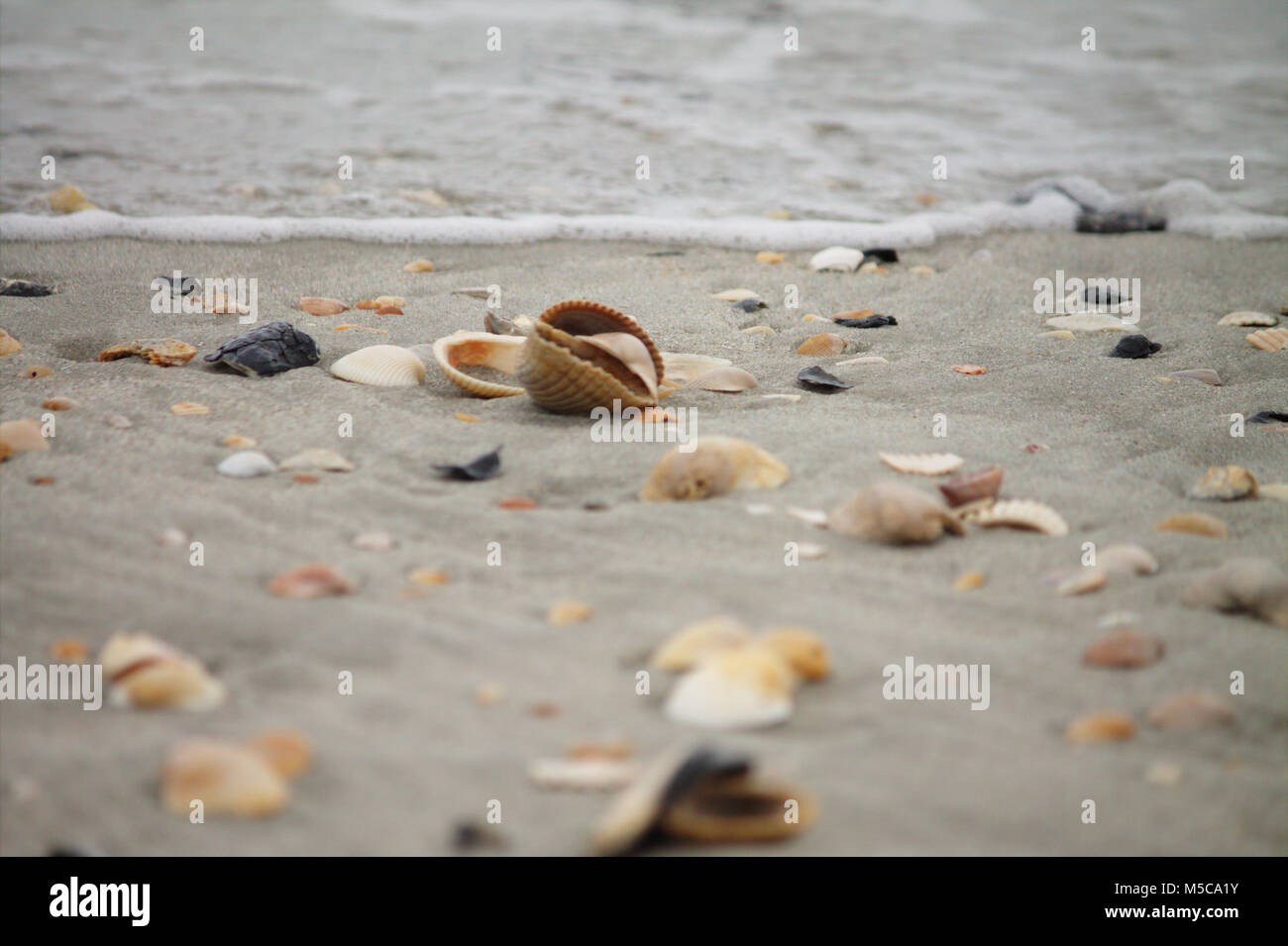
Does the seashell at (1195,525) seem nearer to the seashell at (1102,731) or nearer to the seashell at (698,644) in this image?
the seashell at (1102,731)

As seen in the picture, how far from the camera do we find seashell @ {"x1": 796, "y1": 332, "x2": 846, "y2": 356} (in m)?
3.74

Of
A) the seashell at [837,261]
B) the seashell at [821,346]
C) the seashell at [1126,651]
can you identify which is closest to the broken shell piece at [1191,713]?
the seashell at [1126,651]

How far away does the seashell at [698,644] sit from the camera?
173 cm

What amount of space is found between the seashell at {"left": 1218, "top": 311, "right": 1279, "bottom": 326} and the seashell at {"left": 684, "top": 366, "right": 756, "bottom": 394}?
82.0 inches

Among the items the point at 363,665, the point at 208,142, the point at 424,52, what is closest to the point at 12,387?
the point at 363,665

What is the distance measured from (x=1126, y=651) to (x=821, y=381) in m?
1.66

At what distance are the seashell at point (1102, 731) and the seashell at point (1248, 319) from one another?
3069 mm

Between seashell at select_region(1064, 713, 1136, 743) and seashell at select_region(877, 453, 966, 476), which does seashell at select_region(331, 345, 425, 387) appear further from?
seashell at select_region(1064, 713, 1136, 743)

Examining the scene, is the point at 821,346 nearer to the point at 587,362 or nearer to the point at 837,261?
the point at 587,362

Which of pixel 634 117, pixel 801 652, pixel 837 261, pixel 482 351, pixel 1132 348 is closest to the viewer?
pixel 801 652

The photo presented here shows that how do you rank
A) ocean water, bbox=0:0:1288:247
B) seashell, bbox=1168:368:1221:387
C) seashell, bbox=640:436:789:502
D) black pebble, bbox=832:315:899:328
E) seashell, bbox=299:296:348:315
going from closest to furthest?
seashell, bbox=640:436:789:502 → seashell, bbox=1168:368:1221:387 → seashell, bbox=299:296:348:315 → black pebble, bbox=832:315:899:328 → ocean water, bbox=0:0:1288:247

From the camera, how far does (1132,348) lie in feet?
12.2

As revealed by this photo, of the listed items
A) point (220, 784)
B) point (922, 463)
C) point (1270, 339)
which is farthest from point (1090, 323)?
point (220, 784)

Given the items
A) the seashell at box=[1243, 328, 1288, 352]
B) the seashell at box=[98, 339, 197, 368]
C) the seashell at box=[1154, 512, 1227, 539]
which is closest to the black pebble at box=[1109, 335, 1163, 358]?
the seashell at box=[1243, 328, 1288, 352]
